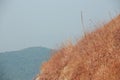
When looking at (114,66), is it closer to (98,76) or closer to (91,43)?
(98,76)

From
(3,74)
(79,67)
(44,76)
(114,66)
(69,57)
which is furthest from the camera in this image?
(3,74)

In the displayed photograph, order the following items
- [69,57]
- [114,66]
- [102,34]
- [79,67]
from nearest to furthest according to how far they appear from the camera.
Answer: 1. [114,66]
2. [79,67]
3. [102,34]
4. [69,57]

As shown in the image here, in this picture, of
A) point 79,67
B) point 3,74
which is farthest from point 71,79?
point 3,74

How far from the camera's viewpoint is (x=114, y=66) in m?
9.06

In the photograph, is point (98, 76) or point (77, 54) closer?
point (98, 76)

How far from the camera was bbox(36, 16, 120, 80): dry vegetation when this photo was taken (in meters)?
9.28

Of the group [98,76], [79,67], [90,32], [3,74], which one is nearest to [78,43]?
[90,32]

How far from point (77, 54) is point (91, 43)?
0.64m

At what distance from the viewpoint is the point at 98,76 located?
9.15 metres

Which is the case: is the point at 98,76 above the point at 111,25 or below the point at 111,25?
below

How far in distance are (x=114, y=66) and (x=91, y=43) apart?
261 cm

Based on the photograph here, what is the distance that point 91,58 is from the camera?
10.4m

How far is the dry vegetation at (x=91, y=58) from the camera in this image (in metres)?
9.28

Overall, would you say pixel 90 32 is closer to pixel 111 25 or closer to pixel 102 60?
pixel 111 25
